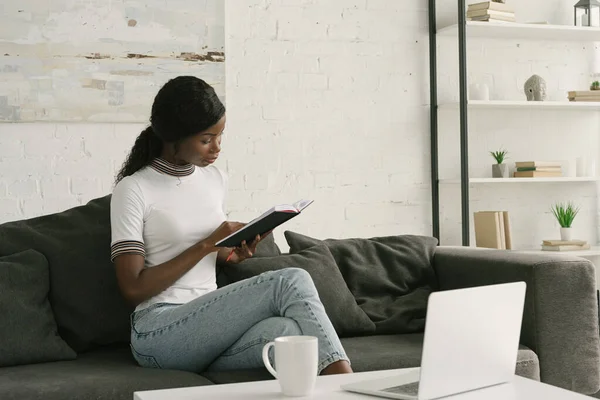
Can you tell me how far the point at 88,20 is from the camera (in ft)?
11.8

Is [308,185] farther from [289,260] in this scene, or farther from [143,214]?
[143,214]

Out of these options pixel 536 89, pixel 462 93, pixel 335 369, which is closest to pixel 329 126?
pixel 462 93

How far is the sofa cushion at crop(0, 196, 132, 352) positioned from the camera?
2.60 m

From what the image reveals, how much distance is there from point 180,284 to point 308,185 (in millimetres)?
1558

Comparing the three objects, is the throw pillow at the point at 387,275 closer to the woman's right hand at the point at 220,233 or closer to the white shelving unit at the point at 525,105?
the woman's right hand at the point at 220,233

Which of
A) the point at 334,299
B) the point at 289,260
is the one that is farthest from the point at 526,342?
the point at 289,260

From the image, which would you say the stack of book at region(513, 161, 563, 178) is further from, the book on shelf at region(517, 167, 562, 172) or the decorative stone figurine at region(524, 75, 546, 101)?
the decorative stone figurine at region(524, 75, 546, 101)

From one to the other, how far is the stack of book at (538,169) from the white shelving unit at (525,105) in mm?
281

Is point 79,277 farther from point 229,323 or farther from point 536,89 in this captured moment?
point 536,89

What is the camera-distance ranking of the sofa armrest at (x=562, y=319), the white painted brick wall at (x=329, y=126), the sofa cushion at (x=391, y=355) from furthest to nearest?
1. the white painted brick wall at (x=329, y=126)
2. the sofa armrest at (x=562, y=319)
3. the sofa cushion at (x=391, y=355)

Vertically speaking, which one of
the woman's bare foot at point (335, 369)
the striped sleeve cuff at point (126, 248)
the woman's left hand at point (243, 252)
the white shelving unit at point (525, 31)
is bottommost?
the woman's bare foot at point (335, 369)

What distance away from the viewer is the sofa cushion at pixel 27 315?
95.9 inches

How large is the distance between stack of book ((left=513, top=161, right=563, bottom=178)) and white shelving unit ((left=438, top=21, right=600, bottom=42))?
0.64 metres

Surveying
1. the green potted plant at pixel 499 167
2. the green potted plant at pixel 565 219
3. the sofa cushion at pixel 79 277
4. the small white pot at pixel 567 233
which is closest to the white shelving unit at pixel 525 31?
the green potted plant at pixel 499 167
